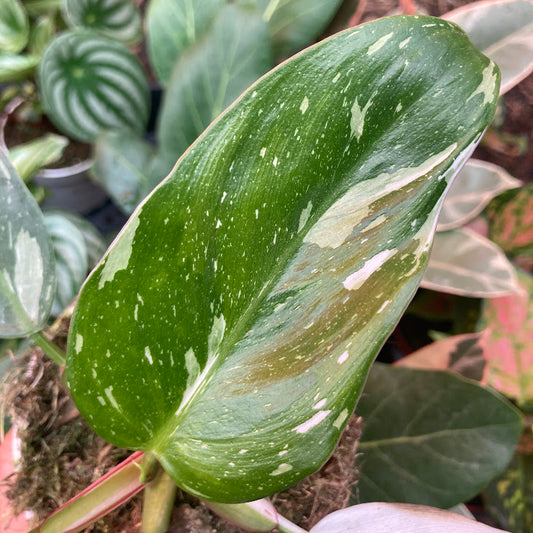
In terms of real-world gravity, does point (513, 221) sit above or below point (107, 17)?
below

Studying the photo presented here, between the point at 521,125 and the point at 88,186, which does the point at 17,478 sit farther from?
the point at 521,125

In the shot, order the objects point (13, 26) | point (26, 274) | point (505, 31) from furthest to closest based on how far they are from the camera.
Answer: point (13, 26), point (505, 31), point (26, 274)

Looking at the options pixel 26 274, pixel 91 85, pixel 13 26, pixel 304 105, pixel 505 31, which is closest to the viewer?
pixel 304 105

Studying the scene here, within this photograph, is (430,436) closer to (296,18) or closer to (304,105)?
(304,105)

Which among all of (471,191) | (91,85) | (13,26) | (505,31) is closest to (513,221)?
(471,191)

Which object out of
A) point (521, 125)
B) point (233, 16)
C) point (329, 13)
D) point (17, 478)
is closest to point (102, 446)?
point (17, 478)

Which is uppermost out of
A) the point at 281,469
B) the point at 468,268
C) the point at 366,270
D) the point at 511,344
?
the point at 366,270

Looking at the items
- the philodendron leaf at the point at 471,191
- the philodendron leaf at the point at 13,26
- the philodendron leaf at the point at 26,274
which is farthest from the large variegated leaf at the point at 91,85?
the philodendron leaf at the point at 471,191
